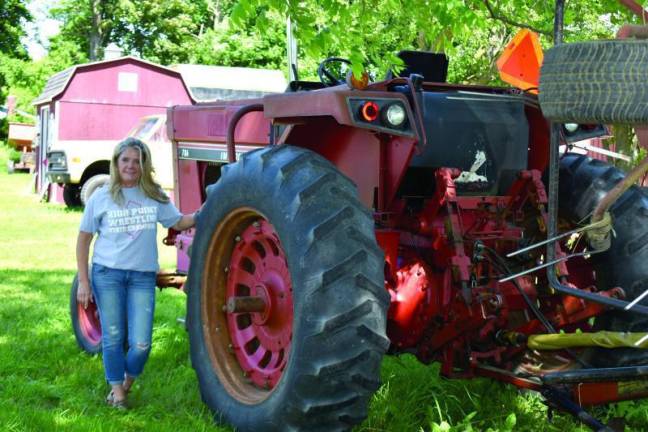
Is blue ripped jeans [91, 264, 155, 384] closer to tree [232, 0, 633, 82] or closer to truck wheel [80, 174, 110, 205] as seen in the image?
tree [232, 0, 633, 82]

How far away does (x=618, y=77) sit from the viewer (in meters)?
2.68

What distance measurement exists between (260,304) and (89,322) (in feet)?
7.45

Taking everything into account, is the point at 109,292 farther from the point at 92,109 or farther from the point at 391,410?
the point at 92,109

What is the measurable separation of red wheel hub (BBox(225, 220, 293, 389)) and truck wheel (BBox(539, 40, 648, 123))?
4.97 ft

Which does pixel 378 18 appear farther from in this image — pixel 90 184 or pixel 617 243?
pixel 90 184

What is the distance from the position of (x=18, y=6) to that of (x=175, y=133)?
120ft

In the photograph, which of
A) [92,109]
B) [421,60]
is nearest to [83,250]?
[421,60]

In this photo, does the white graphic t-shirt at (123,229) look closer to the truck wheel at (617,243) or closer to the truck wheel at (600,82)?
the truck wheel at (617,243)

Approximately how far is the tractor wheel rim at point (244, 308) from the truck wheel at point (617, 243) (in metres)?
1.44

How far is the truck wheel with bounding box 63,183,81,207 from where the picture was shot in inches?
702

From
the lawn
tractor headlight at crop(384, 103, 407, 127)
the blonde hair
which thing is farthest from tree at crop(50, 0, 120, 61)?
tractor headlight at crop(384, 103, 407, 127)

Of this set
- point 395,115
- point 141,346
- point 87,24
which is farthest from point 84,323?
point 87,24

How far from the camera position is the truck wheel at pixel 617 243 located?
Result: 13.3ft

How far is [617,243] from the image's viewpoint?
4.27 meters
